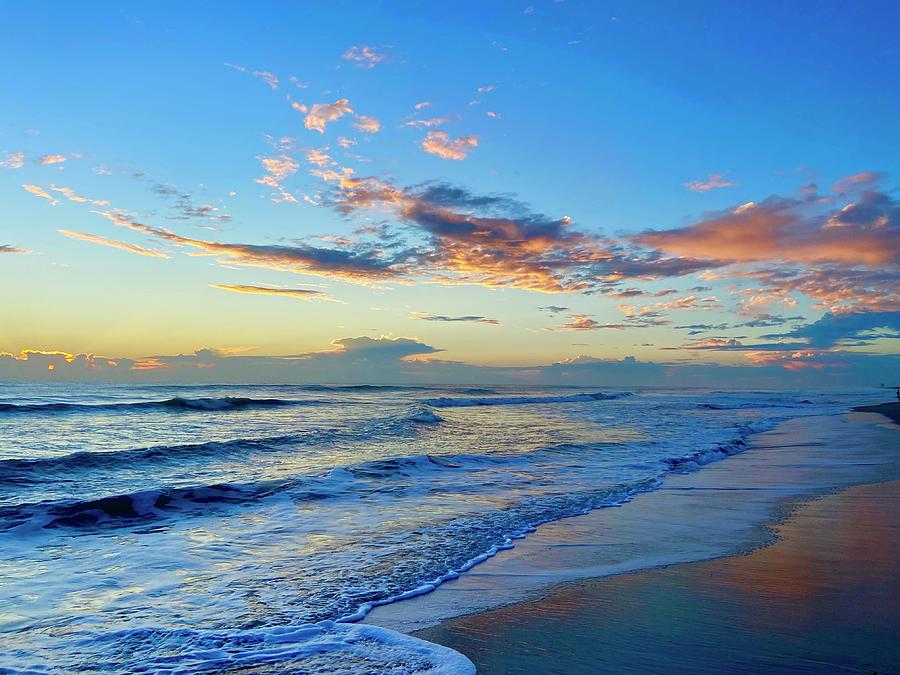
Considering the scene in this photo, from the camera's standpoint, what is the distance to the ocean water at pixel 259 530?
479cm

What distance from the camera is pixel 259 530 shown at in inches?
346

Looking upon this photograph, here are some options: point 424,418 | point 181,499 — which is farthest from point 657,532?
point 424,418

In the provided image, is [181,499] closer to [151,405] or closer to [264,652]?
[264,652]

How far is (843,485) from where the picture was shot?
39.3 feet

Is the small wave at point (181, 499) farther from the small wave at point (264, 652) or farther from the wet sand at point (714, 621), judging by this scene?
the wet sand at point (714, 621)

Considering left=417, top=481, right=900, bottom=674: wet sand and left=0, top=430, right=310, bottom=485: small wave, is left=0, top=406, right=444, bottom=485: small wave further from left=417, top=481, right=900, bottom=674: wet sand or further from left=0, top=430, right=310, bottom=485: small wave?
left=417, top=481, right=900, bottom=674: wet sand

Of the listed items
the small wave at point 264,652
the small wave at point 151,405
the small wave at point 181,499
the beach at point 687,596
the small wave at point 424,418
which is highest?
the beach at point 687,596

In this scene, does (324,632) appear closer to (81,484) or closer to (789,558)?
(789,558)

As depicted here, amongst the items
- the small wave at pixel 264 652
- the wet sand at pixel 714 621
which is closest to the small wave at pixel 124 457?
the small wave at pixel 264 652

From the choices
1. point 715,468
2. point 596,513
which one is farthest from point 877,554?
point 715,468

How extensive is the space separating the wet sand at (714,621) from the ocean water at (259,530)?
0.67 metres

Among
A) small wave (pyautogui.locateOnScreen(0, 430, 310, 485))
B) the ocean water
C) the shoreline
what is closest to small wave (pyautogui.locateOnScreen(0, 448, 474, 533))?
the ocean water

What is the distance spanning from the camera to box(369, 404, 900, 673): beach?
171 inches

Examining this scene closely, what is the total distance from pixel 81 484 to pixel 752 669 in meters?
12.9
